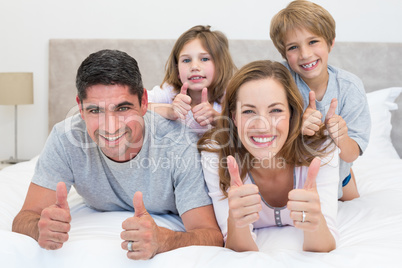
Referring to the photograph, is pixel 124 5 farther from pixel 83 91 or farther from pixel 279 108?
pixel 279 108

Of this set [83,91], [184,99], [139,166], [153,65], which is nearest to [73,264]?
[139,166]

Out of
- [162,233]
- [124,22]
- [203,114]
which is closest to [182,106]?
[203,114]

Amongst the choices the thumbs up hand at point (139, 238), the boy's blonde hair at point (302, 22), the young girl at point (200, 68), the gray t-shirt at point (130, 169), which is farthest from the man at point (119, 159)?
the boy's blonde hair at point (302, 22)

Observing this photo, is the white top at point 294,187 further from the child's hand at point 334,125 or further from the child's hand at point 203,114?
the child's hand at point 203,114

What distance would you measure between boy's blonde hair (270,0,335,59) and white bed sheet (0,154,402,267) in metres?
0.65

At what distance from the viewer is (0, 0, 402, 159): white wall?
113 inches

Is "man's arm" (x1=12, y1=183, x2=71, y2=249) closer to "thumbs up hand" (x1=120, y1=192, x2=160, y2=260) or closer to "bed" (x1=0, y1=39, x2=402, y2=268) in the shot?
"bed" (x1=0, y1=39, x2=402, y2=268)

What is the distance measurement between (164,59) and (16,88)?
978 mm

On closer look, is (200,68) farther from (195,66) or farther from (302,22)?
(302,22)

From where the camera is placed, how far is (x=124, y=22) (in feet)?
9.59

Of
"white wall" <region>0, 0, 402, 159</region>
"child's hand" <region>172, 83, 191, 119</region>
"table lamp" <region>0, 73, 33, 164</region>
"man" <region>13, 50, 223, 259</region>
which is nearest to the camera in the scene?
"man" <region>13, 50, 223, 259</region>

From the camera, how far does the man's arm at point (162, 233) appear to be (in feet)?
3.45

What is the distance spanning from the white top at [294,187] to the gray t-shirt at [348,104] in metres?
0.31

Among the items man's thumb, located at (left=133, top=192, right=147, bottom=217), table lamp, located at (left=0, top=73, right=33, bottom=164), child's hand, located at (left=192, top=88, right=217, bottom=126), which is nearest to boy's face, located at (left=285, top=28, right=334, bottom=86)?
child's hand, located at (left=192, top=88, right=217, bottom=126)
